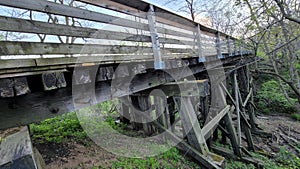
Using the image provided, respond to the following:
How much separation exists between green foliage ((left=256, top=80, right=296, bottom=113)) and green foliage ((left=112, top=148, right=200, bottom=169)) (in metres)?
9.34

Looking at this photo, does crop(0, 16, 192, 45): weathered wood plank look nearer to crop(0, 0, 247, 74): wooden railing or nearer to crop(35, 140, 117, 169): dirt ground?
crop(0, 0, 247, 74): wooden railing

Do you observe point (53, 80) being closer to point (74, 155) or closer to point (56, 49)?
point (56, 49)

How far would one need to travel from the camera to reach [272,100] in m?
10.0

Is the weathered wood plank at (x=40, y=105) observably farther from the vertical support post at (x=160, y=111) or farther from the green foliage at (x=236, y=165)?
the green foliage at (x=236, y=165)

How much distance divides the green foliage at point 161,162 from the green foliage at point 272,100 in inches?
368

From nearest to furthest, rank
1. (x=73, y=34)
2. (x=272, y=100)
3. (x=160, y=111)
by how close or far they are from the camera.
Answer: (x=73, y=34)
(x=160, y=111)
(x=272, y=100)

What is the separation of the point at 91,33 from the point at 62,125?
10.7ft

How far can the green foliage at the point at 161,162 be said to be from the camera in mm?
2640

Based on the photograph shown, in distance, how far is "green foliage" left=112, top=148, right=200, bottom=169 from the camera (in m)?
2.64

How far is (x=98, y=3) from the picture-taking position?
1606mm

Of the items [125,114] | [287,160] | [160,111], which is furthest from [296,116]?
[125,114]


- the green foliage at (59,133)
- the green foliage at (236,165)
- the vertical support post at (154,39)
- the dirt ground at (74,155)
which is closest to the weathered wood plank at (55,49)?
the vertical support post at (154,39)

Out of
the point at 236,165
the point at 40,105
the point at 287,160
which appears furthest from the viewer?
the point at 287,160

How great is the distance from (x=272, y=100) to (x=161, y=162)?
10241 mm
